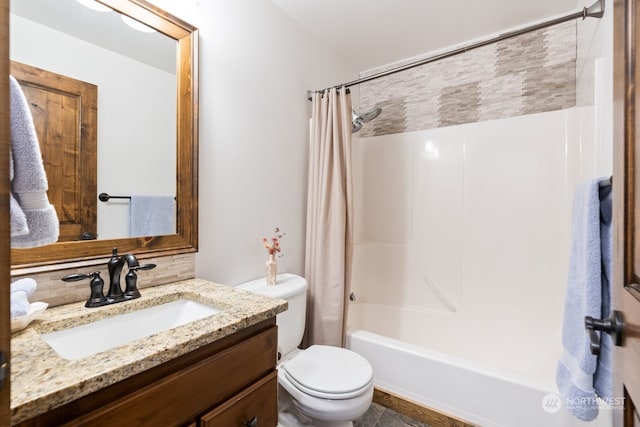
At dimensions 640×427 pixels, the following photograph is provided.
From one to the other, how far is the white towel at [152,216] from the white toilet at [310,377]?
1.67 ft

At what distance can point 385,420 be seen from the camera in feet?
5.26

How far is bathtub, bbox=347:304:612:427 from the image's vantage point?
4.28 feet

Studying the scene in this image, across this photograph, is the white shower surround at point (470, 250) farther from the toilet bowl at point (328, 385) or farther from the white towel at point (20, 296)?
the white towel at point (20, 296)

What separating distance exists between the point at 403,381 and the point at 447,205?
1307 millimetres

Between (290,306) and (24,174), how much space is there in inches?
47.9

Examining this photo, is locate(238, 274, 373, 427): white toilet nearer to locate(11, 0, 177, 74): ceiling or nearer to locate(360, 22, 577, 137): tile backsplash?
locate(11, 0, 177, 74): ceiling

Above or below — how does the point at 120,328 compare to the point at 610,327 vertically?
below

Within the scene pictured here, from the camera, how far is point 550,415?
1287 mm

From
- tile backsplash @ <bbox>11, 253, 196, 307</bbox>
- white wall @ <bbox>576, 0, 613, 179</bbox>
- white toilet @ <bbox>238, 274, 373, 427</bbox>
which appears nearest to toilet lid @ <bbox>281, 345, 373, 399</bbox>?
white toilet @ <bbox>238, 274, 373, 427</bbox>

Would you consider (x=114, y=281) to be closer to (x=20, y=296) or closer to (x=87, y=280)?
(x=87, y=280)

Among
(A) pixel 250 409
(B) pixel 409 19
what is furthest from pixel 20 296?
(B) pixel 409 19

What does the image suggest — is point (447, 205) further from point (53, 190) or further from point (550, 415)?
point (53, 190)

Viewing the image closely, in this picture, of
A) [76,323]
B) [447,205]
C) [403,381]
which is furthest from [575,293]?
[76,323]

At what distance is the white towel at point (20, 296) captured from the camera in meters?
0.75
